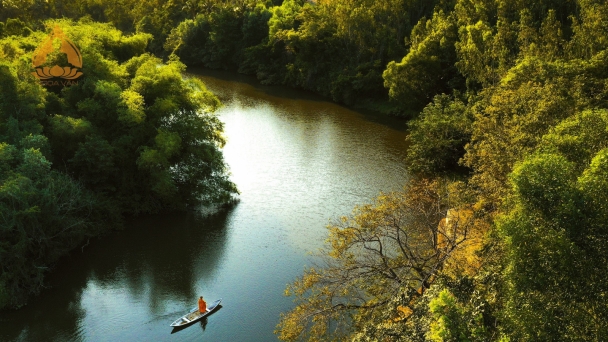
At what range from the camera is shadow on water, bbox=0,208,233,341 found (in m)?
22.6

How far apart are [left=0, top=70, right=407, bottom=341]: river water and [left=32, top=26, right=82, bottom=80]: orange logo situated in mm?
9230

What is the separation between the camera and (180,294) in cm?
2442

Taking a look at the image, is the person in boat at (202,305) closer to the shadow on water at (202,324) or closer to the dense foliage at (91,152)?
the shadow on water at (202,324)

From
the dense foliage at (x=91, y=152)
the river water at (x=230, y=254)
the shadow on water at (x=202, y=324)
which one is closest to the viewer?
the shadow on water at (x=202, y=324)

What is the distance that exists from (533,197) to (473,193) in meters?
11.1

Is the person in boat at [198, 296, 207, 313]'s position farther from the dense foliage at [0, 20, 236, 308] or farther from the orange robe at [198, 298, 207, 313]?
the dense foliage at [0, 20, 236, 308]

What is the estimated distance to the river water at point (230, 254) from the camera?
22.4m

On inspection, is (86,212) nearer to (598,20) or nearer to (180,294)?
(180,294)

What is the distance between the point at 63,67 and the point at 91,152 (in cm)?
610

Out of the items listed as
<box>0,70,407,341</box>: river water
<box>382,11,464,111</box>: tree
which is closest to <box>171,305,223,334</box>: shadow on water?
<box>0,70,407,341</box>: river water

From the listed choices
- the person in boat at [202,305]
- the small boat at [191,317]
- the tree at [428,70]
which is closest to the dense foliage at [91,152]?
the small boat at [191,317]

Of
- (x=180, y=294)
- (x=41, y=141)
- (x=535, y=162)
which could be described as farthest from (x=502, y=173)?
(x=41, y=141)

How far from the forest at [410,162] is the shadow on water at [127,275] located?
36.3 inches

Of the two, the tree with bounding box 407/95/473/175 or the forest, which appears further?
the tree with bounding box 407/95/473/175
